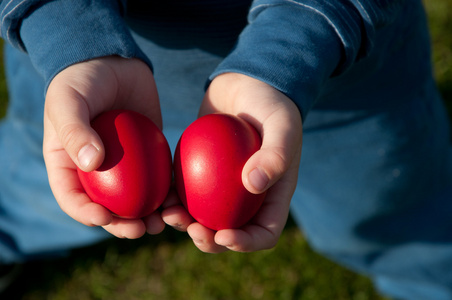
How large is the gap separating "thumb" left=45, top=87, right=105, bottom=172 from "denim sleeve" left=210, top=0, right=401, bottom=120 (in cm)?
42

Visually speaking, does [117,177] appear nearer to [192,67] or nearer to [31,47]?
[31,47]

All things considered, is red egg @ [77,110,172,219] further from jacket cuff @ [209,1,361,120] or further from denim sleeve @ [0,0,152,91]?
jacket cuff @ [209,1,361,120]

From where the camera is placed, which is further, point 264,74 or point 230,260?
point 230,260

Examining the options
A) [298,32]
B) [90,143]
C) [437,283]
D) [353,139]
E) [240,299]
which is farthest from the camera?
[240,299]

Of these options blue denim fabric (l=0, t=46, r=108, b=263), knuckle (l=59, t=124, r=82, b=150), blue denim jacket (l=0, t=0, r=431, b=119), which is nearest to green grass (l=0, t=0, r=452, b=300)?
blue denim fabric (l=0, t=46, r=108, b=263)

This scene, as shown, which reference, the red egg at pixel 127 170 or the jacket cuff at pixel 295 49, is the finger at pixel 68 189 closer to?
the red egg at pixel 127 170

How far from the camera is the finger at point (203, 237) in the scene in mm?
1421

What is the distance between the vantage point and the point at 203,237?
1.42m

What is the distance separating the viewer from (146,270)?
3.02m

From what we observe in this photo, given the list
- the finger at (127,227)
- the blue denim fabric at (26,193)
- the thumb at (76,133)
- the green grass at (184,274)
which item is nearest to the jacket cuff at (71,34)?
the thumb at (76,133)

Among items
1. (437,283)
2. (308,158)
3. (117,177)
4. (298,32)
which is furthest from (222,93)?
(437,283)

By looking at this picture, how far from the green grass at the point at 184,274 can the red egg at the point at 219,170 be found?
152cm

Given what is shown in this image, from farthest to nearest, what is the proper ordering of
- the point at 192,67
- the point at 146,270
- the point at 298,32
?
1. the point at 146,270
2. the point at 192,67
3. the point at 298,32

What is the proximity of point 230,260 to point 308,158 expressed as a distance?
99cm
